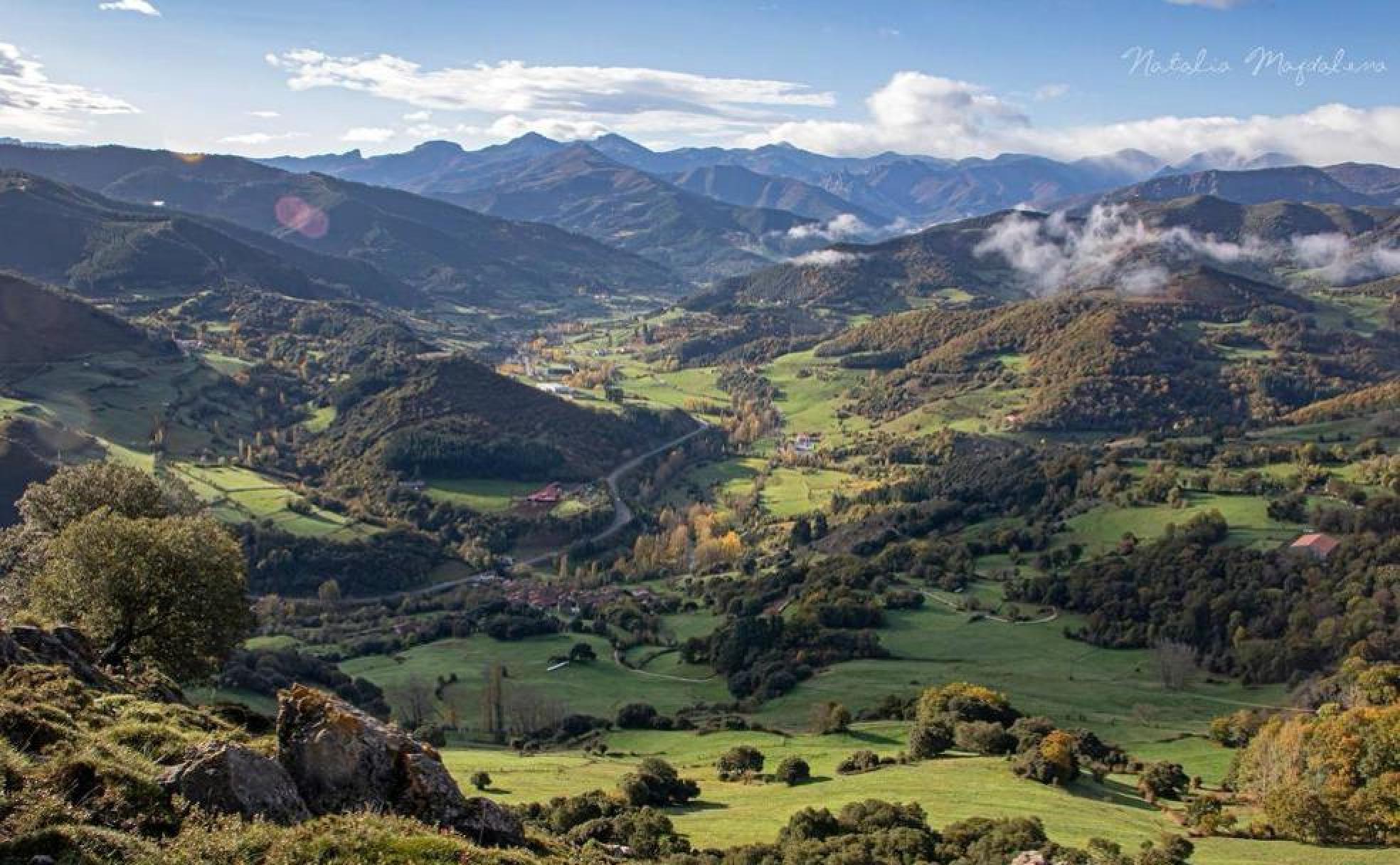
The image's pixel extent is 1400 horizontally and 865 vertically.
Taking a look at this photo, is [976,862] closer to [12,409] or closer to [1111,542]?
[1111,542]

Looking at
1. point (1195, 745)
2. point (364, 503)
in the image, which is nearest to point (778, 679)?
point (1195, 745)

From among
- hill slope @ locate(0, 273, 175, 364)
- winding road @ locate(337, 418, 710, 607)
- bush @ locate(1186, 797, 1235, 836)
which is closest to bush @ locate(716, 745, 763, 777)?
bush @ locate(1186, 797, 1235, 836)

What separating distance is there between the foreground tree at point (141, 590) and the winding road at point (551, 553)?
87785 mm

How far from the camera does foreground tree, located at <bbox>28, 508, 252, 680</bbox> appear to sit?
35.1m

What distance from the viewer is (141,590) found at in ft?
117

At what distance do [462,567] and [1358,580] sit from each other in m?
106

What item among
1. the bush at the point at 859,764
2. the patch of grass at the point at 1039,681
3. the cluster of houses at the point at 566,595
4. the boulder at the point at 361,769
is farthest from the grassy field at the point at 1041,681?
the boulder at the point at 361,769

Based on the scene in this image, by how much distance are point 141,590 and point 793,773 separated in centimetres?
3227

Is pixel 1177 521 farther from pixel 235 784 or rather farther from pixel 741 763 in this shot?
pixel 235 784

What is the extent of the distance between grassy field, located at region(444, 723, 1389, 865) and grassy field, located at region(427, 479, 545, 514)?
98075 mm

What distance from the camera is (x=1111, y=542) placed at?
385ft

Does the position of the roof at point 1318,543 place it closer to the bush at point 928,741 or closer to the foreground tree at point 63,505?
the bush at point 928,741

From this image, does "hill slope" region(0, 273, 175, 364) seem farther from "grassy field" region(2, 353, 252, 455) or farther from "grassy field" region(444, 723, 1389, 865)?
"grassy field" region(444, 723, 1389, 865)

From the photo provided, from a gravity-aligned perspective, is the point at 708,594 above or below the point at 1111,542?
below
